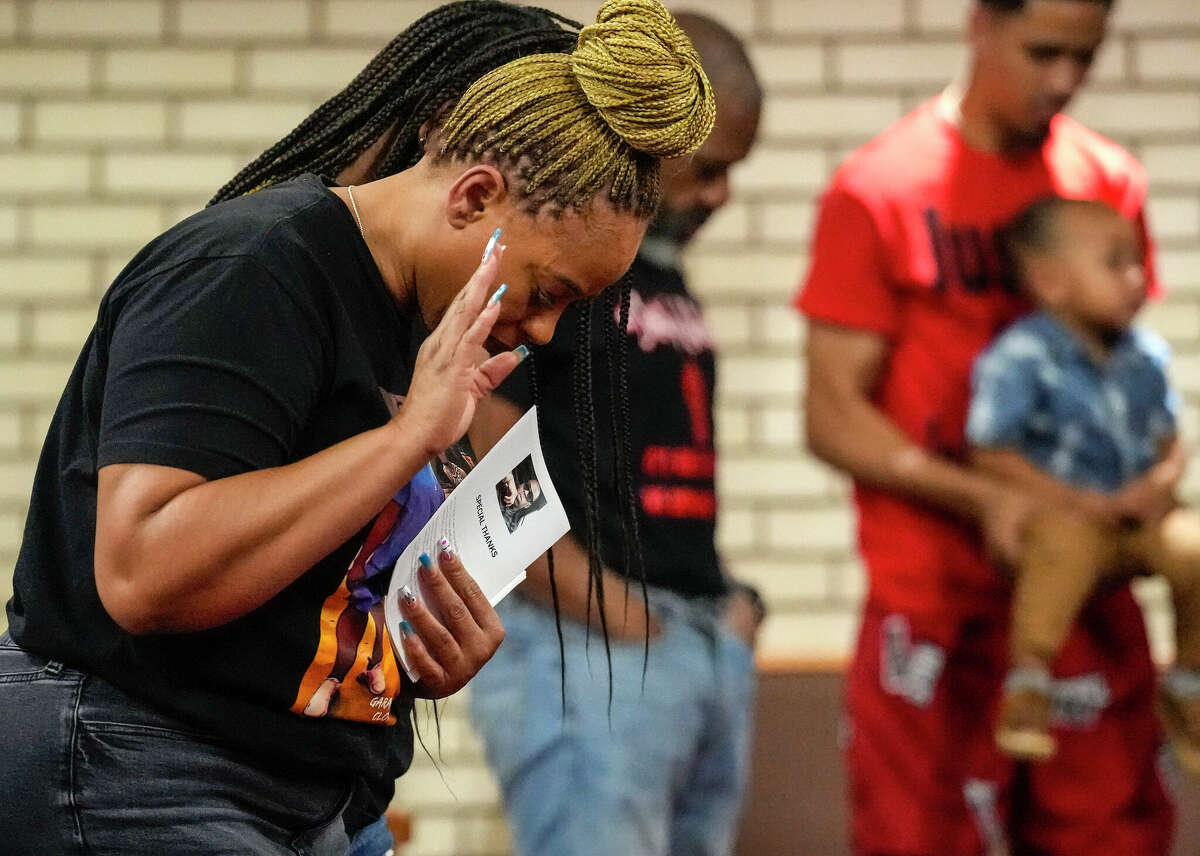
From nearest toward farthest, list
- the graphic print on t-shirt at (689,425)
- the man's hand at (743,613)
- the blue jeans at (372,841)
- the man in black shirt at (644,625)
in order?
the blue jeans at (372,841) < the man in black shirt at (644,625) < the graphic print on t-shirt at (689,425) < the man's hand at (743,613)

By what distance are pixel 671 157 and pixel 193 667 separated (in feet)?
2.30

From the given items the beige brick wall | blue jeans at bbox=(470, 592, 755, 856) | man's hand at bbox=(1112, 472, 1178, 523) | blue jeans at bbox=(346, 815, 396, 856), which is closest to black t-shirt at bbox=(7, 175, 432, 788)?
blue jeans at bbox=(346, 815, 396, 856)

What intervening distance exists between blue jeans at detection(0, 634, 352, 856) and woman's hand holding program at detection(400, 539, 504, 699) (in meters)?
0.23

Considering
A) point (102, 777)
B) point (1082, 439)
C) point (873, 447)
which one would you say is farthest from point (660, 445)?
point (102, 777)

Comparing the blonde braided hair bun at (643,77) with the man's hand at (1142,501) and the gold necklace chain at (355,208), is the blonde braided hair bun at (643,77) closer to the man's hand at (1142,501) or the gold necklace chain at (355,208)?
the gold necklace chain at (355,208)

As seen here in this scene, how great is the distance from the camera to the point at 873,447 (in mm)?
3254

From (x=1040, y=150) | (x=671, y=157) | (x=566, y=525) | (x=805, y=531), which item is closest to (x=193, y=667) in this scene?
(x=566, y=525)

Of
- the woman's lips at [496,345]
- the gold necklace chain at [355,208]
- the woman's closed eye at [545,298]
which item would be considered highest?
the gold necklace chain at [355,208]

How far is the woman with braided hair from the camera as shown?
1431mm

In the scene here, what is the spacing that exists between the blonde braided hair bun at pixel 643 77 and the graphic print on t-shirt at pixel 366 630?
0.36m

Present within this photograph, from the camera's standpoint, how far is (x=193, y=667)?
152 cm

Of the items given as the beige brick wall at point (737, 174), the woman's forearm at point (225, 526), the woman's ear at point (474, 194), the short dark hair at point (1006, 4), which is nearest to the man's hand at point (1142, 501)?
the short dark hair at point (1006, 4)

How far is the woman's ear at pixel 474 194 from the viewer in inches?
64.6

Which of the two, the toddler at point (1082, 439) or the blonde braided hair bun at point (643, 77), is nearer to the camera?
the blonde braided hair bun at point (643, 77)
